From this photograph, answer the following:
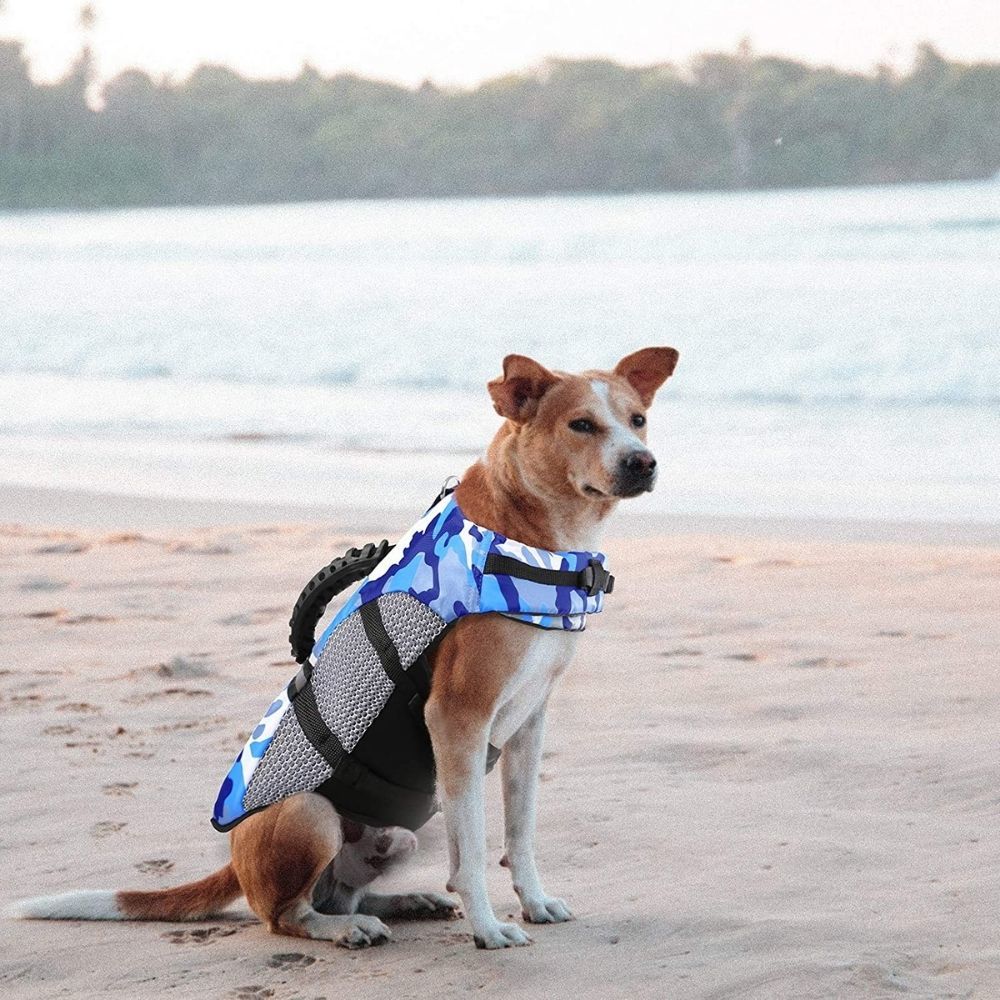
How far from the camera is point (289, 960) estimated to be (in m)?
3.31

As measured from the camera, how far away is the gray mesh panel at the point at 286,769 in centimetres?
335

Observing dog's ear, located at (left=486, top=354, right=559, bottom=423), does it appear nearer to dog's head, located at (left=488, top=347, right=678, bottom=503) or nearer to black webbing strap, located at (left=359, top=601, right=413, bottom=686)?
dog's head, located at (left=488, top=347, right=678, bottom=503)

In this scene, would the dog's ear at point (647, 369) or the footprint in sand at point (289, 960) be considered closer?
the footprint in sand at point (289, 960)

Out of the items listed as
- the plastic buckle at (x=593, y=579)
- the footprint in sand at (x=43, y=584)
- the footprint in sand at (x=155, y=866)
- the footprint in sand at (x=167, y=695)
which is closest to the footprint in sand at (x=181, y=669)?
the footprint in sand at (x=167, y=695)

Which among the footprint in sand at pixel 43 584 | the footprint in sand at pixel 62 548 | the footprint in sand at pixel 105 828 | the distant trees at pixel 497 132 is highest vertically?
the distant trees at pixel 497 132

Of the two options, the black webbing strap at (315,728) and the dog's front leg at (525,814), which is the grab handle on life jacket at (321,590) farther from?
the dog's front leg at (525,814)

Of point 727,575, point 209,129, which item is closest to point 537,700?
point 727,575

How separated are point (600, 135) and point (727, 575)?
46.5 metres

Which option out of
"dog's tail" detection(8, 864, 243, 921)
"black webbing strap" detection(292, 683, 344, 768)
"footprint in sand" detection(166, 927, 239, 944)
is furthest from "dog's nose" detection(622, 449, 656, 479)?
"footprint in sand" detection(166, 927, 239, 944)

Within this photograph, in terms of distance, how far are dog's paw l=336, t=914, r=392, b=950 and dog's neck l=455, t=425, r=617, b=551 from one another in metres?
0.93

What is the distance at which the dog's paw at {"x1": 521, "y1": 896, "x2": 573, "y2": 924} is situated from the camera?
11.5ft

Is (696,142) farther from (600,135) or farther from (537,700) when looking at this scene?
(537,700)

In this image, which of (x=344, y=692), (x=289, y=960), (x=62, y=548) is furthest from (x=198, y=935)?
(x=62, y=548)

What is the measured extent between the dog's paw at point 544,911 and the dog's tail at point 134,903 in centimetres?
67
